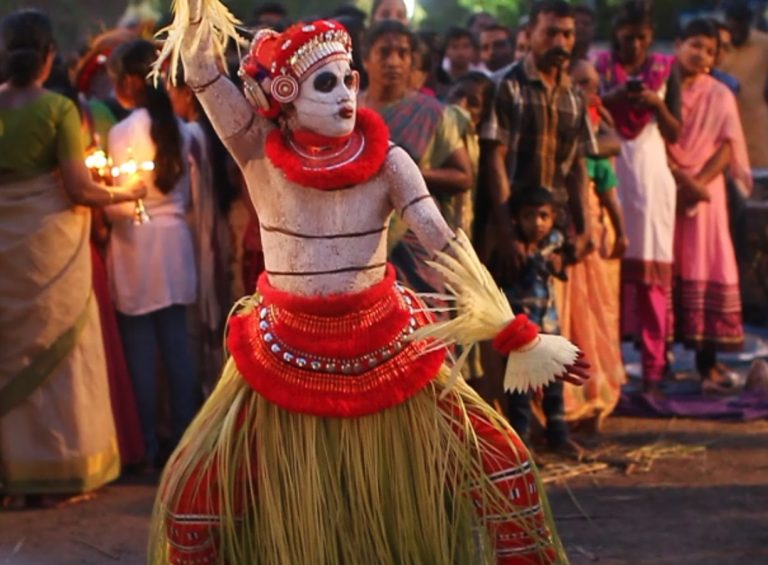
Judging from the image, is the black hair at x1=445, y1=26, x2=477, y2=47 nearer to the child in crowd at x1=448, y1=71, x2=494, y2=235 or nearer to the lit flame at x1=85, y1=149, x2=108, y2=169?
the child in crowd at x1=448, y1=71, x2=494, y2=235

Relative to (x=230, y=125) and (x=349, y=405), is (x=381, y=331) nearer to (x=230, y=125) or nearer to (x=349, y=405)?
(x=349, y=405)

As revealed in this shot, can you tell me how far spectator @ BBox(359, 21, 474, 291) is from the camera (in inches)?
261

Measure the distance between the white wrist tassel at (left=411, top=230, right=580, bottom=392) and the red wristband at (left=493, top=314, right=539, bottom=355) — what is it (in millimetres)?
12

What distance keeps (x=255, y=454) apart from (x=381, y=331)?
0.50 meters

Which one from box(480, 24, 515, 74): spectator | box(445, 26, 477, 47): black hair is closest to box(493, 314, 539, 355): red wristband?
box(480, 24, 515, 74): spectator

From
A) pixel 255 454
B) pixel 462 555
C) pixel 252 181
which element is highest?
pixel 252 181

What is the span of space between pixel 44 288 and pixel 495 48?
15.9 feet

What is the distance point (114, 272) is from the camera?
7344mm

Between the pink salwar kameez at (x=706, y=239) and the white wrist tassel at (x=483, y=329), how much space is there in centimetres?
483

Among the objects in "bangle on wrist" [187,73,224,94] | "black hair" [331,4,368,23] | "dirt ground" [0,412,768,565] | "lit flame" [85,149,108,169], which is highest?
"bangle on wrist" [187,73,224,94]

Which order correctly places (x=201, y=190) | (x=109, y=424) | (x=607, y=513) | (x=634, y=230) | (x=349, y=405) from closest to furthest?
(x=349, y=405) → (x=607, y=513) → (x=109, y=424) → (x=201, y=190) → (x=634, y=230)

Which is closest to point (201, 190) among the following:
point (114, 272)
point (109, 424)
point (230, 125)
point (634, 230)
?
point (114, 272)

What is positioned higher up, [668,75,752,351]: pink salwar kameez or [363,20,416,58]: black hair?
[363,20,416,58]: black hair

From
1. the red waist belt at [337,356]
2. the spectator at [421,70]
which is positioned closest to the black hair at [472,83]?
the spectator at [421,70]
